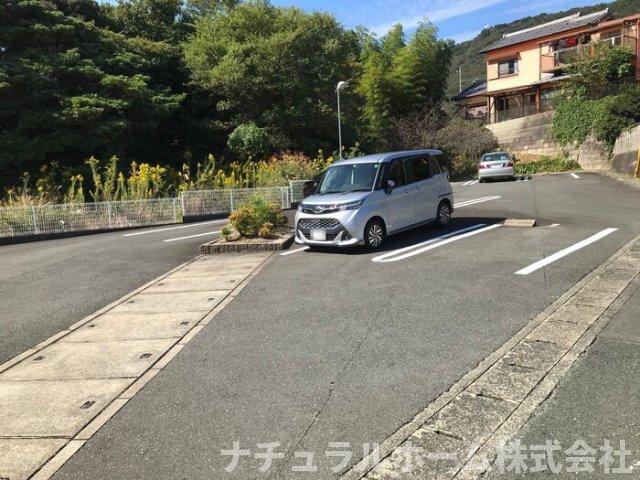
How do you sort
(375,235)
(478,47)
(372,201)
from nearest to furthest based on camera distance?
1. (372,201)
2. (375,235)
3. (478,47)

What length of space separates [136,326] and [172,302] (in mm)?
917

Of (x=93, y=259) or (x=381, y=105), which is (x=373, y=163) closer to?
(x=93, y=259)

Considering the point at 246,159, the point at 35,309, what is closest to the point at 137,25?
the point at 246,159

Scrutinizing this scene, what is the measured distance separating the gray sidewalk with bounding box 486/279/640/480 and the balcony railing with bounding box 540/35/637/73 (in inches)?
1239

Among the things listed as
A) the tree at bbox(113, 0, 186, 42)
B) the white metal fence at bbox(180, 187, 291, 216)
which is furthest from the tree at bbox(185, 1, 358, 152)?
the white metal fence at bbox(180, 187, 291, 216)

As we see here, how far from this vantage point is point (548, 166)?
29.1 m

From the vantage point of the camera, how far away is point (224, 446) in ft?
10.2

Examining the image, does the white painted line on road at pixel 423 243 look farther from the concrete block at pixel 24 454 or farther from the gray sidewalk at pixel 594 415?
the concrete block at pixel 24 454

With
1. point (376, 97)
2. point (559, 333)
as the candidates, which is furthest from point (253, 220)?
point (376, 97)

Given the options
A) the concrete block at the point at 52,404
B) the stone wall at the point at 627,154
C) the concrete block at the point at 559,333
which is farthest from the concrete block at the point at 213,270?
the stone wall at the point at 627,154

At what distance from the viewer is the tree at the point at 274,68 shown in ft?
73.1

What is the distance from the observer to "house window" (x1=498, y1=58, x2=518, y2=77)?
127 feet

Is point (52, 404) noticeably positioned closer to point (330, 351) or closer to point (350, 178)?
point (330, 351)

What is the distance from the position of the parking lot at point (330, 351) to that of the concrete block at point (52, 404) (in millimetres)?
258
